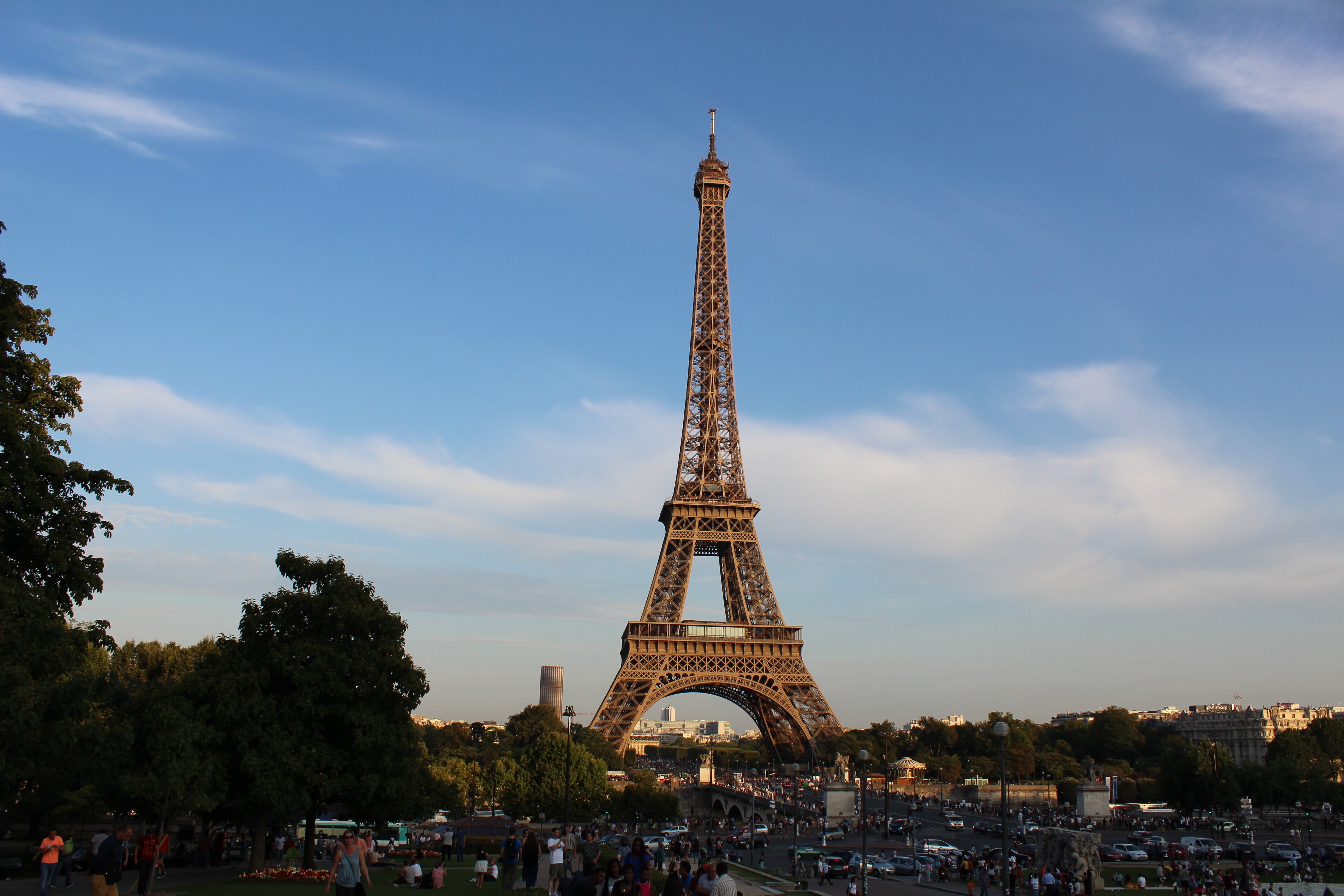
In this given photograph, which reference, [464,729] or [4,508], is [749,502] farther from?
[464,729]

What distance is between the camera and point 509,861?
81.0ft

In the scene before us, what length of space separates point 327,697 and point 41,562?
33.3ft

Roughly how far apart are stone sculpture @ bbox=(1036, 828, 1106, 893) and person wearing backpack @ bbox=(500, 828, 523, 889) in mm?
23014

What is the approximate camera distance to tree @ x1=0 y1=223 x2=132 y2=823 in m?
19.9

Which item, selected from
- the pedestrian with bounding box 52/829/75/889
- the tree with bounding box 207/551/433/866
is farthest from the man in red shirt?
the tree with bounding box 207/551/433/866

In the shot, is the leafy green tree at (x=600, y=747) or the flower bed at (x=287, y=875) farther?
the leafy green tree at (x=600, y=747)

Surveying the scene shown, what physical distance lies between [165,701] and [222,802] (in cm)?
407

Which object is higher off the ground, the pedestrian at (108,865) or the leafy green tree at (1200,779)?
the pedestrian at (108,865)

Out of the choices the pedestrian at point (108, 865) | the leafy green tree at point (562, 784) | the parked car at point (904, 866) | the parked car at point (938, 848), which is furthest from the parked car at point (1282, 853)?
the pedestrian at point (108, 865)

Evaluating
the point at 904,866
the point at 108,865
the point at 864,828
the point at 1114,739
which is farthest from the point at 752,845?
the point at 1114,739

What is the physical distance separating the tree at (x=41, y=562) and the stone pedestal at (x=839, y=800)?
5336 centimetres

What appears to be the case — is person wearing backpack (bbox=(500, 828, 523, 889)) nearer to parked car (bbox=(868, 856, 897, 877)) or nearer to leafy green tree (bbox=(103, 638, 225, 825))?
leafy green tree (bbox=(103, 638, 225, 825))

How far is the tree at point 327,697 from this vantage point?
31922 millimetres

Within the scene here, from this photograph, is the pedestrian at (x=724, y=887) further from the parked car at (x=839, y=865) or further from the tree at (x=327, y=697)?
the parked car at (x=839, y=865)
